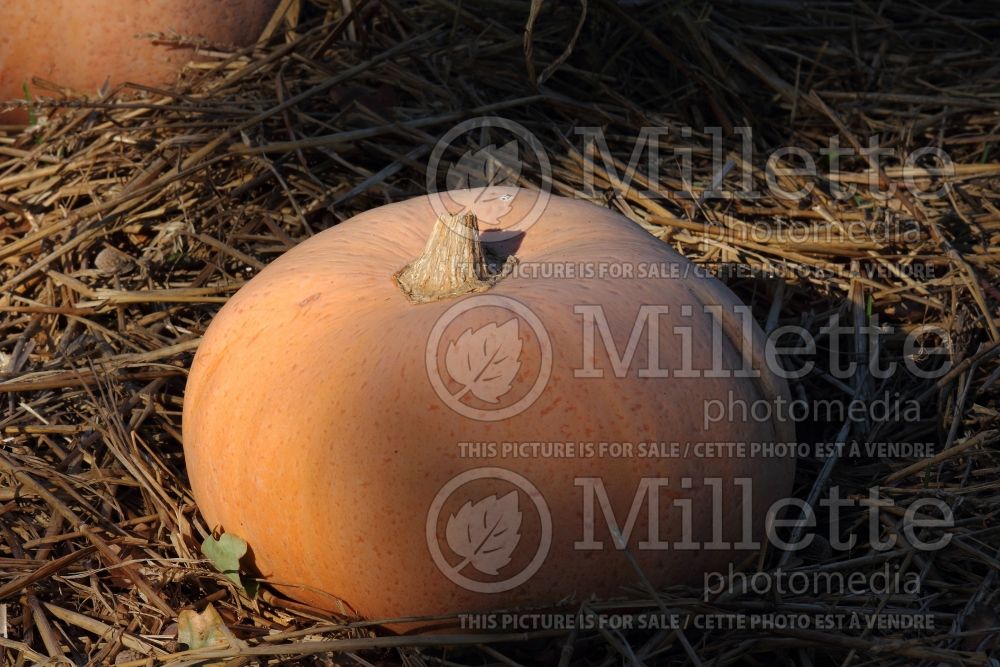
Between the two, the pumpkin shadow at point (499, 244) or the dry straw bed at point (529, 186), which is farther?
the pumpkin shadow at point (499, 244)

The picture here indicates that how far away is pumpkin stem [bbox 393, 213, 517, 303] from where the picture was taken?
205 cm

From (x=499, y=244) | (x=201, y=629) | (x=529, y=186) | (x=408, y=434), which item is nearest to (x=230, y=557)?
(x=201, y=629)

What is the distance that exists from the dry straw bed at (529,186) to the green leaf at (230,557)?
0.04 meters

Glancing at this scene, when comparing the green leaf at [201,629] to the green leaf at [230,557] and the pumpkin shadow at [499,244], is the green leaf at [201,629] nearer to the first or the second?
the green leaf at [230,557]

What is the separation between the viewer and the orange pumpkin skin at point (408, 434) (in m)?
1.88

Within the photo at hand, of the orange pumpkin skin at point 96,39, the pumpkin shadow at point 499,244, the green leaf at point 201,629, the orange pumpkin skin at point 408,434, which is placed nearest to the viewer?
the orange pumpkin skin at point 408,434

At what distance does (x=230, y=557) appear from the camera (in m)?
2.10

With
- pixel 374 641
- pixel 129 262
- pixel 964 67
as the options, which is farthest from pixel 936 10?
pixel 374 641

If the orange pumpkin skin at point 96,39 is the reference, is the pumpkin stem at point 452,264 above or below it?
below

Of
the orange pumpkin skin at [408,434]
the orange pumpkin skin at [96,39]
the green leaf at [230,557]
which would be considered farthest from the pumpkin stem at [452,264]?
the orange pumpkin skin at [96,39]

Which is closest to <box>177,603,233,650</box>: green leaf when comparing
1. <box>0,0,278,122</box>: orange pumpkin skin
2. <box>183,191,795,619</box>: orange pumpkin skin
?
<box>183,191,795,619</box>: orange pumpkin skin

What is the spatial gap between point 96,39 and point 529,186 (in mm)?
1545

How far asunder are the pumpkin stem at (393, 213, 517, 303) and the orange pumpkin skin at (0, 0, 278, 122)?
6.47 feet

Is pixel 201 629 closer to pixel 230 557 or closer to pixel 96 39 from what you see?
pixel 230 557
